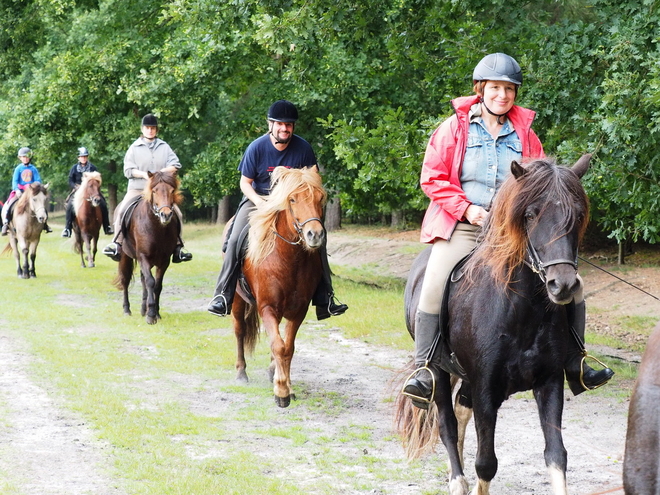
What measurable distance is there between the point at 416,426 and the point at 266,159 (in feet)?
11.9

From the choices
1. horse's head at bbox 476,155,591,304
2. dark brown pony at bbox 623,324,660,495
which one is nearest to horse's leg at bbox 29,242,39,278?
horse's head at bbox 476,155,591,304

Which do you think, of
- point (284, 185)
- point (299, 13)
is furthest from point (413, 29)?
point (284, 185)

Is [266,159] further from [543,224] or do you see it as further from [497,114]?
[543,224]

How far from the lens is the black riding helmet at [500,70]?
4945mm

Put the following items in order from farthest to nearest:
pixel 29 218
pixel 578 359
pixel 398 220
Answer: pixel 398 220 < pixel 29 218 < pixel 578 359

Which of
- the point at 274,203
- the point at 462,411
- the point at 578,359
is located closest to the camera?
the point at 578,359

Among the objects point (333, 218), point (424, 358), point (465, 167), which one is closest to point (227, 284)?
point (424, 358)

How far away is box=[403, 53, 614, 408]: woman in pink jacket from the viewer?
16.5 ft

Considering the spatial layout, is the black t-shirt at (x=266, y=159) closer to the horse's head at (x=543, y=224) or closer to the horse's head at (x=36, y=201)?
the horse's head at (x=543, y=224)

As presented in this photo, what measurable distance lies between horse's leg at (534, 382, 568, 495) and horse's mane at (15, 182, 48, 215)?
16950 millimetres

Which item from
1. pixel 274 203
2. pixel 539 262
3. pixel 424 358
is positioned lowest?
pixel 424 358

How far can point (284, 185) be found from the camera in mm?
7734

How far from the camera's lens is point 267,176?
844cm

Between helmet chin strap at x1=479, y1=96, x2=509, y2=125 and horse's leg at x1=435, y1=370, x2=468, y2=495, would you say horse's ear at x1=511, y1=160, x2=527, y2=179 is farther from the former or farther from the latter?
horse's leg at x1=435, y1=370, x2=468, y2=495
